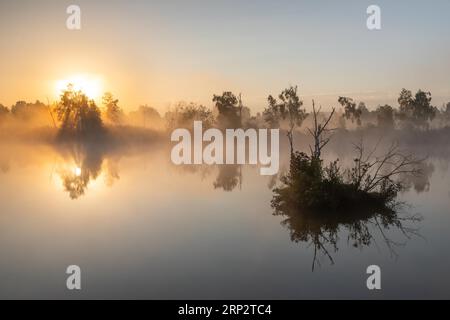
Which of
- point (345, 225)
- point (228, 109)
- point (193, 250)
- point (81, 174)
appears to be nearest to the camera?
point (193, 250)

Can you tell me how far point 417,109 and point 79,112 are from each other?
59.6 meters

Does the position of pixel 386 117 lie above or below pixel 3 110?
below

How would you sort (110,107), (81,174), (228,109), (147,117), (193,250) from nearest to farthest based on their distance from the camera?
(193,250), (81,174), (228,109), (110,107), (147,117)

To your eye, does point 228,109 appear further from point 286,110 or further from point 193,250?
point 193,250

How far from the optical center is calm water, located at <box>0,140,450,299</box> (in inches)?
485

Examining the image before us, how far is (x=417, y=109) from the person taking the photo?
85625mm

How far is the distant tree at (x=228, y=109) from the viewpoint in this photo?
7788 cm

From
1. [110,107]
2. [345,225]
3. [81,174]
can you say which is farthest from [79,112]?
[345,225]

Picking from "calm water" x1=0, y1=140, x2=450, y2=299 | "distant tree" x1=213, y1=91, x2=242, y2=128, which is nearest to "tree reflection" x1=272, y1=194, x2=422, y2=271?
"calm water" x1=0, y1=140, x2=450, y2=299

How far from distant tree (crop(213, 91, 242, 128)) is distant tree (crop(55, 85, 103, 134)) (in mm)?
21285

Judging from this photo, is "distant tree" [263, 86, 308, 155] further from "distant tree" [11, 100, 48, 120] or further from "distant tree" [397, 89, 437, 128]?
"distant tree" [11, 100, 48, 120]

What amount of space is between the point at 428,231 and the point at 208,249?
27.9ft

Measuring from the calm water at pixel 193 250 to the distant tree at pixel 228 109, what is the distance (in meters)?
51.0

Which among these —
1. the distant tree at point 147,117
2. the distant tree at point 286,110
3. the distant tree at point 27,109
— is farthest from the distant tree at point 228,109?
the distant tree at point 147,117
